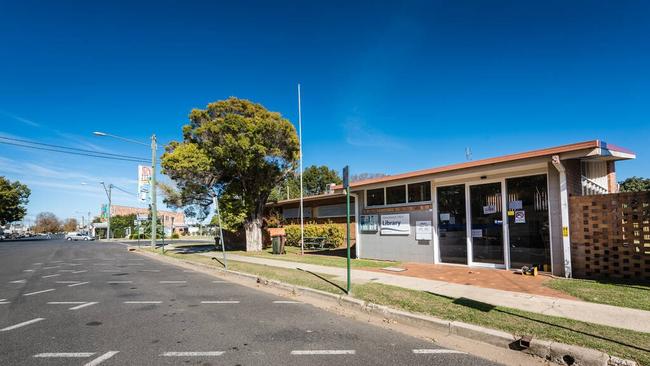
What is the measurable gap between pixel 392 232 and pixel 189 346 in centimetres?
978

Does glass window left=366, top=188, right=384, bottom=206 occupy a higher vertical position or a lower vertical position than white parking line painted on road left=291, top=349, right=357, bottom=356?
higher

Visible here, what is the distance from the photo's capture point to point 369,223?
1470 cm

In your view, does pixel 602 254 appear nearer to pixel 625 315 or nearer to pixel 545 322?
pixel 625 315

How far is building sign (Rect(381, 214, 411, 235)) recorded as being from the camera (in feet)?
43.6

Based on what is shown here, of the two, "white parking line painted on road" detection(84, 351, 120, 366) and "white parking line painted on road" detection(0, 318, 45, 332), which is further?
"white parking line painted on road" detection(0, 318, 45, 332)

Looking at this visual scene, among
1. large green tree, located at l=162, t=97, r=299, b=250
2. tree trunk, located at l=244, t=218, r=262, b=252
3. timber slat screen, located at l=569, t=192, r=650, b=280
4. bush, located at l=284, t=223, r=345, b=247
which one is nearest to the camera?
timber slat screen, located at l=569, t=192, r=650, b=280

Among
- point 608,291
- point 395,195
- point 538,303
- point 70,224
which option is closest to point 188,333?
point 538,303

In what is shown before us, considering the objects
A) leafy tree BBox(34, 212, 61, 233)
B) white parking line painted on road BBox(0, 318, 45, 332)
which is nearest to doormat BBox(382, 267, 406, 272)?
white parking line painted on road BBox(0, 318, 45, 332)

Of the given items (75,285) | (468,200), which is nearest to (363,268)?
(468,200)

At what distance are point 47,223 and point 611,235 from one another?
17560cm

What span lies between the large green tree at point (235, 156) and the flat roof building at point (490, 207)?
7.14 meters

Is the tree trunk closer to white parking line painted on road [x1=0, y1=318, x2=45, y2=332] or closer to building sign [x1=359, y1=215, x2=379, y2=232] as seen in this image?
building sign [x1=359, y1=215, x2=379, y2=232]

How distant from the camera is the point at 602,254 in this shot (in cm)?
880

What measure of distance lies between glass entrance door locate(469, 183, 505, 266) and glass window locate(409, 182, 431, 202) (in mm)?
1525
